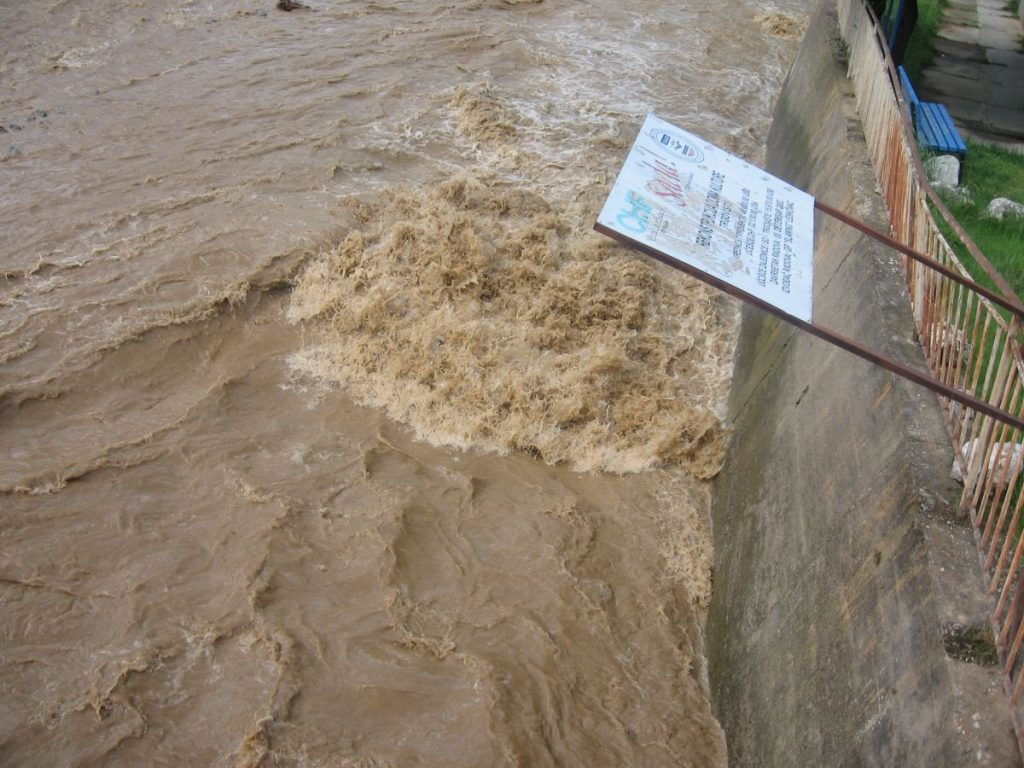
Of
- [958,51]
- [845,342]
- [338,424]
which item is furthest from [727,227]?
[958,51]

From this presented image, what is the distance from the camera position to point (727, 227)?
412cm

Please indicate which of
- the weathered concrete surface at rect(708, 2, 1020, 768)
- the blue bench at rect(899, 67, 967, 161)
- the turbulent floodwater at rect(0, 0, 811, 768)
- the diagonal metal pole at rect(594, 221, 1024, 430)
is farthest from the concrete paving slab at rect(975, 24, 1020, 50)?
the diagonal metal pole at rect(594, 221, 1024, 430)

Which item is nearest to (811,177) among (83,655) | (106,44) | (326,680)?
(326,680)

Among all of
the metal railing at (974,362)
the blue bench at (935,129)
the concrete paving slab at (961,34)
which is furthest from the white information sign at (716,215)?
the concrete paving slab at (961,34)

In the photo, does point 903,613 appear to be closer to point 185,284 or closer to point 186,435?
point 186,435

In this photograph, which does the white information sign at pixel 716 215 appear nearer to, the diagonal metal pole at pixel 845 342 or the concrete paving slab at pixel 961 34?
the diagonal metal pole at pixel 845 342

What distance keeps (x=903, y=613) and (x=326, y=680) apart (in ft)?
10.0

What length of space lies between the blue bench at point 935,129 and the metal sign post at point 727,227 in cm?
537

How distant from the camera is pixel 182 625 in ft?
16.7

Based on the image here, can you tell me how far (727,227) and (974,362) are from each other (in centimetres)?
219

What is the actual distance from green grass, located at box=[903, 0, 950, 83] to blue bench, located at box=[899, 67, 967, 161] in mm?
2088

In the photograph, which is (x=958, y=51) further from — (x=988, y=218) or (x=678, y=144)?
(x=678, y=144)

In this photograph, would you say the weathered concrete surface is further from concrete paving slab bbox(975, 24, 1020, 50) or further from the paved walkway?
concrete paving slab bbox(975, 24, 1020, 50)

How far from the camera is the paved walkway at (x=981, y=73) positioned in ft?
35.4
